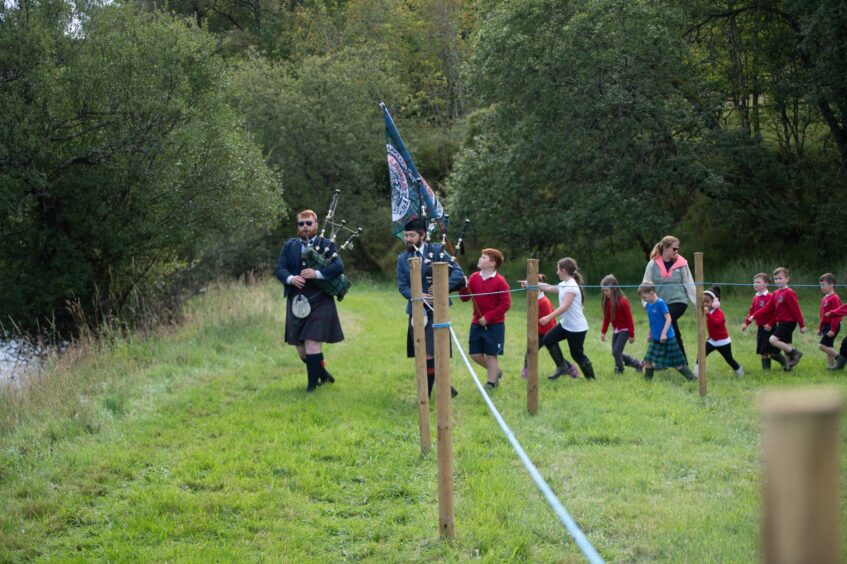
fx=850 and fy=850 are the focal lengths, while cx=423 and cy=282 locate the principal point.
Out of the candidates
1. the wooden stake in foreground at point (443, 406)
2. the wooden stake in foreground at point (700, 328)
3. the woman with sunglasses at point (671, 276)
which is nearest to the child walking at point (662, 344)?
the woman with sunglasses at point (671, 276)

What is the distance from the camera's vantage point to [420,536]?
5312 millimetres

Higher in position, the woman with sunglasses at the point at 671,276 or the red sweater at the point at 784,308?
the woman with sunglasses at the point at 671,276

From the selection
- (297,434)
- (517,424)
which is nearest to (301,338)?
(297,434)

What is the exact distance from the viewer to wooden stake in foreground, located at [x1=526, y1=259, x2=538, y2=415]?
810 cm

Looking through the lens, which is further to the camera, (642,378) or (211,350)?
(211,350)

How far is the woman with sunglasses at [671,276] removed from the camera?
11195mm

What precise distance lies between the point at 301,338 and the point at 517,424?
9.88 feet

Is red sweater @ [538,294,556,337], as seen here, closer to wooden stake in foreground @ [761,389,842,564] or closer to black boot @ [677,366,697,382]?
black boot @ [677,366,697,382]

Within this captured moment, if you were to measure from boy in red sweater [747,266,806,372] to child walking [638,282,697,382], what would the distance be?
56.3 inches

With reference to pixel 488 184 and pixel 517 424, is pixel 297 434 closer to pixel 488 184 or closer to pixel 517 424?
pixel 517 424

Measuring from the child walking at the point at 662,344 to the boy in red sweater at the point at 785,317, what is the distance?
1.43 m

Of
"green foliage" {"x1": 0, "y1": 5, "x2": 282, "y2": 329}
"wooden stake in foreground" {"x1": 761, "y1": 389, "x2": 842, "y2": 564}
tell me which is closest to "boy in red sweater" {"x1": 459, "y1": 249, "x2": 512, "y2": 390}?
"wooden stake in foreground" {"x1": 761, "y1": 389, "x2": 842, "y2": 564}

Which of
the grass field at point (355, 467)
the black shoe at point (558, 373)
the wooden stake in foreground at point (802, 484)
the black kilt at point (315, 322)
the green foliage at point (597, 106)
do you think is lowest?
the black shoe at point (558, 373)

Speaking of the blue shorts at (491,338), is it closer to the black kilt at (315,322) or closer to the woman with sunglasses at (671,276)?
the black kilt at (315,322)
